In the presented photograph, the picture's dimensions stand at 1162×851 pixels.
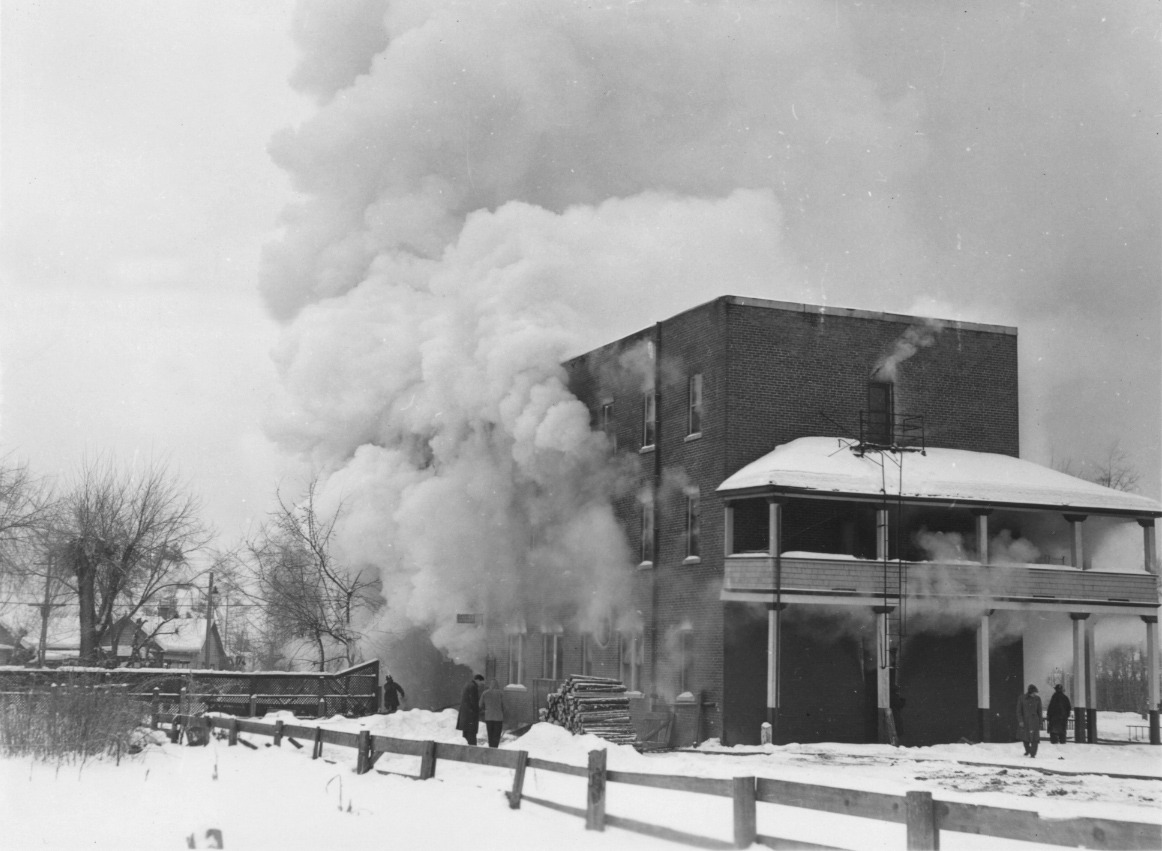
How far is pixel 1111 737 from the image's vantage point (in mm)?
35125

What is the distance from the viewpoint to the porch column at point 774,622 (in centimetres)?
2900

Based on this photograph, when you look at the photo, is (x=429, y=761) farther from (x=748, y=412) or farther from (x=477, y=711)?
(x=748, y=412)

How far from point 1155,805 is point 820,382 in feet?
53.8

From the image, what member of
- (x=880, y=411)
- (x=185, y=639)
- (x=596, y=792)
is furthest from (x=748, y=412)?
(x=185, y=639)

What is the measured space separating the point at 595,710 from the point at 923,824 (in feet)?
60.7

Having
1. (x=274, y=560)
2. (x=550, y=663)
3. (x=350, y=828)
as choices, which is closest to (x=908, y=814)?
(x=350, y=828)

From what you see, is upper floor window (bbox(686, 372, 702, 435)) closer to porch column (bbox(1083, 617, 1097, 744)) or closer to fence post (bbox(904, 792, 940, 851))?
porch column (bbox(1083, 617, 1097, 744))

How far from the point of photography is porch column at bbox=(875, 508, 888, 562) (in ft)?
98.8

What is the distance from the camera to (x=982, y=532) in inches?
1215

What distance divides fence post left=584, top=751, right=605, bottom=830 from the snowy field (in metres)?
0.19

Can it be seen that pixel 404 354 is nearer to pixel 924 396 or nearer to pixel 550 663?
pixel 550 663

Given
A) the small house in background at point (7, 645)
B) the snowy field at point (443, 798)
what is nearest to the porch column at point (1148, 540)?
the snowy field at point (443, 798)

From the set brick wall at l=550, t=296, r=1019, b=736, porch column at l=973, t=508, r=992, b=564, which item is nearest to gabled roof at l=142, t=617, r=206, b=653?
brick wall at l=550, t=296, r=1019, b=736

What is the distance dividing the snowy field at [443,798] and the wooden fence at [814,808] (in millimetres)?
178
